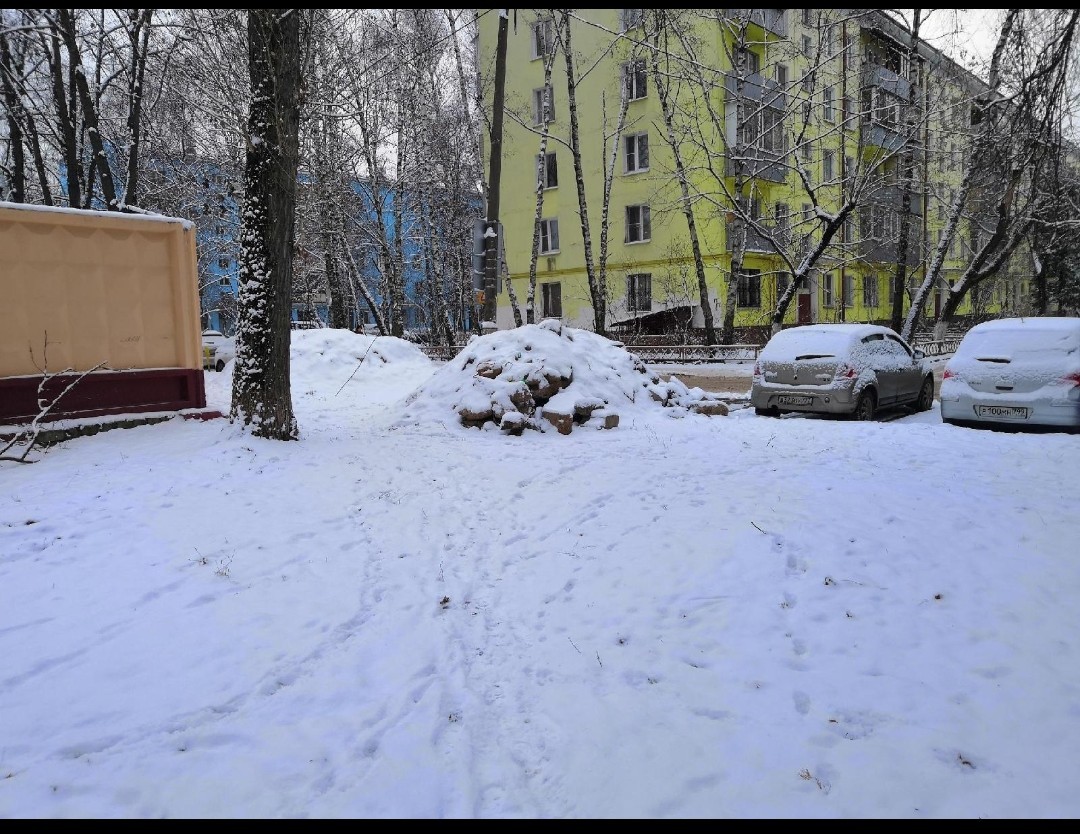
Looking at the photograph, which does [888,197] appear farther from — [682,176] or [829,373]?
[829,373]

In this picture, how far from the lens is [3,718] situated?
2.96 meters

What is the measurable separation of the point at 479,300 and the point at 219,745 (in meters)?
10.4

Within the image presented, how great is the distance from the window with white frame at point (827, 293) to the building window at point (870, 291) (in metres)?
2.99

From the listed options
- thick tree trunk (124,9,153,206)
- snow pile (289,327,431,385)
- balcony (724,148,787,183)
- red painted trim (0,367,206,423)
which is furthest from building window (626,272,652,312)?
red painted trim (0,367,206,423)

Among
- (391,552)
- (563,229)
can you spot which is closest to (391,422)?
(391,552)

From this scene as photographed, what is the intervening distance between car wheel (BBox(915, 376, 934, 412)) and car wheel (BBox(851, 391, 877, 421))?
7.61 ft

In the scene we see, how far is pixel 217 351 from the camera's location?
21016 mm

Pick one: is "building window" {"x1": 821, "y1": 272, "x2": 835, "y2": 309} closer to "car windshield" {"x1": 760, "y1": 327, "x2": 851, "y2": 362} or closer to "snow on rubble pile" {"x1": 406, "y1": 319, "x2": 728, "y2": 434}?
"car windshield" {"x1": 760, "y1": 327, "x2": 851, "y2": 362}

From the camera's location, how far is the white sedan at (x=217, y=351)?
20312 millimetres

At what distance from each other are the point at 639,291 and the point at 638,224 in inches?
115

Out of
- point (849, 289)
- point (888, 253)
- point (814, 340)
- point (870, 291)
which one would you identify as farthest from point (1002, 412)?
point (870, 291)

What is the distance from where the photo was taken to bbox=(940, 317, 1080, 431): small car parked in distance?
340 inches

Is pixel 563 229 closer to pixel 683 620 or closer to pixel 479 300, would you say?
pixel 479 300

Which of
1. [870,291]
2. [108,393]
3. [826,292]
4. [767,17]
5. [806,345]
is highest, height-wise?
[767,17]
